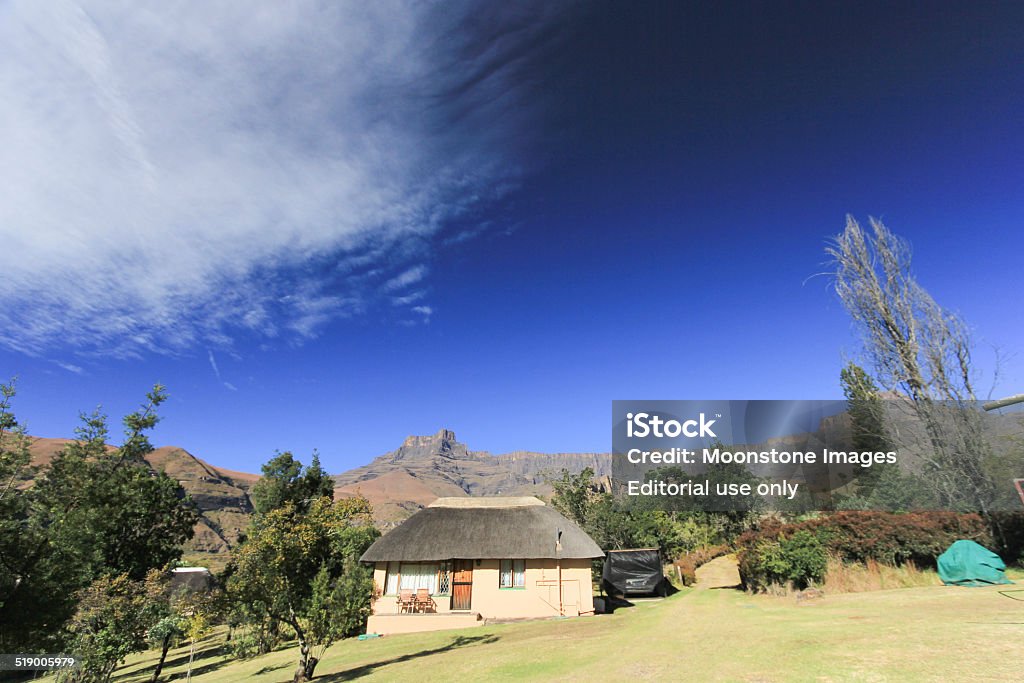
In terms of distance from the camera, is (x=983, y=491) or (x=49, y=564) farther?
(x=49, y=564)

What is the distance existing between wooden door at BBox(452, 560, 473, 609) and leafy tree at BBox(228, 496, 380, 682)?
12819 mm

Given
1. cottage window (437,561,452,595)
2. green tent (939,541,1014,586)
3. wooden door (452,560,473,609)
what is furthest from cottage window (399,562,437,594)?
green tent (939,541,1014,586)

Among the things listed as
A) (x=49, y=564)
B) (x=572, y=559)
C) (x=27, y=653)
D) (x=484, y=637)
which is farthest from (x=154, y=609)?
(x=572, y=559)

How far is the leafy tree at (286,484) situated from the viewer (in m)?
44.3

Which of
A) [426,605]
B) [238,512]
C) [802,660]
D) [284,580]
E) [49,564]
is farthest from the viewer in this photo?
[238,512]

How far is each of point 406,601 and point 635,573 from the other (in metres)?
13.3

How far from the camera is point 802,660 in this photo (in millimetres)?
7219

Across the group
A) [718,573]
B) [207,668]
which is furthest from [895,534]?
[207,668]

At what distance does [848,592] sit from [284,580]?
1961 cm

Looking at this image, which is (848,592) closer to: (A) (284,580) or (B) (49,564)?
(A) (284,580)

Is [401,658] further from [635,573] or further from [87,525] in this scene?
[87,525]

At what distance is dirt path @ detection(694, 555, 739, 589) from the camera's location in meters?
28.5

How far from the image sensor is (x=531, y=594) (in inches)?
932

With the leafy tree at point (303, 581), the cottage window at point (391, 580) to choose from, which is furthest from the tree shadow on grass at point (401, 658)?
the cottage window at point (391, 580)
